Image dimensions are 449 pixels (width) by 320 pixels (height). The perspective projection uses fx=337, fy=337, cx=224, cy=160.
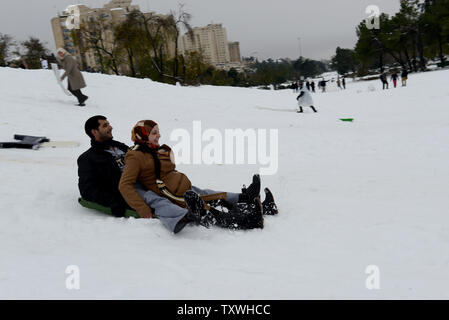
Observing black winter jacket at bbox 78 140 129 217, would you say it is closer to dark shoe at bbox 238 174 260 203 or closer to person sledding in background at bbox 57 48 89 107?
dark shoe at bbox 238 174 260 203

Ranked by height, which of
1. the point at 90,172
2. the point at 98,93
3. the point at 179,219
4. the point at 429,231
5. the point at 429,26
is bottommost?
the point at 429,231

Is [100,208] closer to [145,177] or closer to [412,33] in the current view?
[145,177]

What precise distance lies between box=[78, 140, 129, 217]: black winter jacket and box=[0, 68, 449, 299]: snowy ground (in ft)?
0.92

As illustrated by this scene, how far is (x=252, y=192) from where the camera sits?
3857mm

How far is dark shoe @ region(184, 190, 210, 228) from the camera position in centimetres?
337

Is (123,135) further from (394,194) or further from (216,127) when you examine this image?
(394,194)

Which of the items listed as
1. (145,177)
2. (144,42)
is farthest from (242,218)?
(144,42)

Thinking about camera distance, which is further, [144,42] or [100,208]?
[144,42]

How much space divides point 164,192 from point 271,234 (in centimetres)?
129

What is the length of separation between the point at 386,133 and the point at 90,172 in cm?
795

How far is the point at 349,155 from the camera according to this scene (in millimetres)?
7391

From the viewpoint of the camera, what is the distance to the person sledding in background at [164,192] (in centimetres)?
365

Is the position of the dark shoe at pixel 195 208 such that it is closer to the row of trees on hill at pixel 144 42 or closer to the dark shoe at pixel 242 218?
the dark shoe at pixel 242 218
